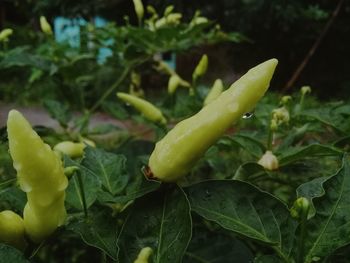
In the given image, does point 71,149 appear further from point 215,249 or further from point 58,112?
point 58,112

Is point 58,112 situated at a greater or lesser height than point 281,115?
lesser

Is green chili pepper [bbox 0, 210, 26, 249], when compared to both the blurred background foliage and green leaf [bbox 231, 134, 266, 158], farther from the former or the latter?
the blurred background foliage

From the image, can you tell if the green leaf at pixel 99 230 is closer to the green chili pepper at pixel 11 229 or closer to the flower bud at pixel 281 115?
the green chili pepper at pixel 11 229

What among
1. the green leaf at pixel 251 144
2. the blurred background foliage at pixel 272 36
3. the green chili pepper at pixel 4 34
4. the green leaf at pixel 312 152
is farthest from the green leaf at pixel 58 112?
the blurred background foliage at pixel 272 36

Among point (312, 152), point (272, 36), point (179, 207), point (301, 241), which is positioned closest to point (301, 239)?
point (301, 241)

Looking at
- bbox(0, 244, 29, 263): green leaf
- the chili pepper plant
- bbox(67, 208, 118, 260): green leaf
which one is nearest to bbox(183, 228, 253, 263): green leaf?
the chili pepper plant

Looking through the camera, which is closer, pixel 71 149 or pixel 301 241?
pixel 301 241
